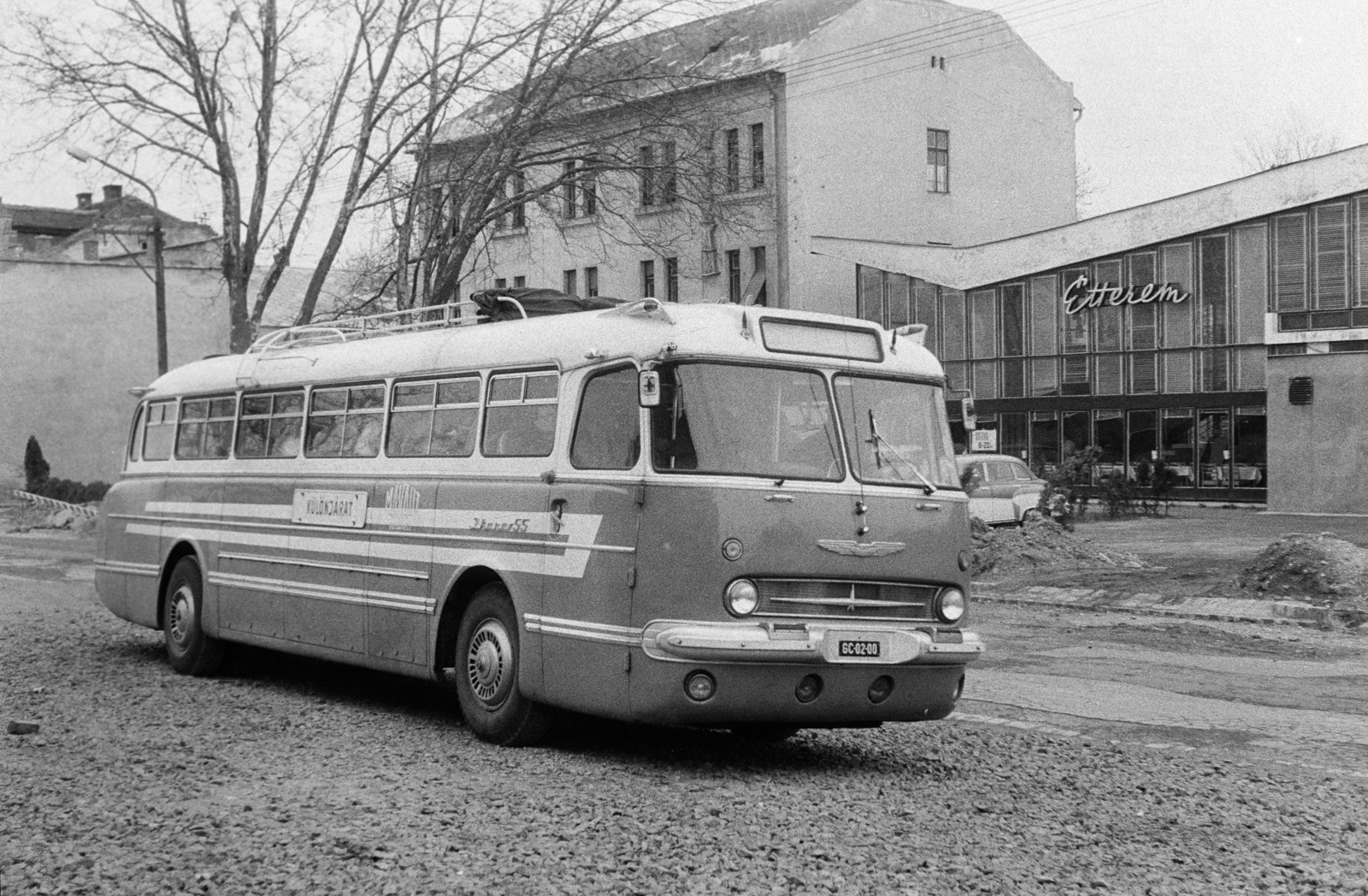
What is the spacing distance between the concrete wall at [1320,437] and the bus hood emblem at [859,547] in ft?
101

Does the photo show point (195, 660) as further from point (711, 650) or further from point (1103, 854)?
point (1103, 854)

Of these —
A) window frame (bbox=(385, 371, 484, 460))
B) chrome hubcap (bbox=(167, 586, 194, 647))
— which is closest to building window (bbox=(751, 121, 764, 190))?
chrome hubcap (bbox=(167, 586, 194, 647))

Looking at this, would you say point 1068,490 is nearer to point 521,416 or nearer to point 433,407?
point 433,407

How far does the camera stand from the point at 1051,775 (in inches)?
356

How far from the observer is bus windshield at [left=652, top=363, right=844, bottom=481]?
9414mm

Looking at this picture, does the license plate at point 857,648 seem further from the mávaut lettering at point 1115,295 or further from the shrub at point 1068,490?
the mávaut lettering at point 1115,295

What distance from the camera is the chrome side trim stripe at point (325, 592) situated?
1155cm

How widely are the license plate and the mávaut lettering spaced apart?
36.2m

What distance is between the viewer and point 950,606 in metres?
9.89

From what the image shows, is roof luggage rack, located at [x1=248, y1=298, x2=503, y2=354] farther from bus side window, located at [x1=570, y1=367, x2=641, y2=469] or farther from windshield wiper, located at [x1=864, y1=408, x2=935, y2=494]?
windshield wiper, located at [x1=864, y1=408, x2=935, y2=494]

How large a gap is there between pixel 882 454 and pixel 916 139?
145 ft

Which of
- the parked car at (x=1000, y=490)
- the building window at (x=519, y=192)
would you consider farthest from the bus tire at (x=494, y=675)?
the building window at (x=519, y=192)

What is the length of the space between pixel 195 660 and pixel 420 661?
4.00 m

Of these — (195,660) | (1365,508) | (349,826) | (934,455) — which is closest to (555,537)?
(934,455)
